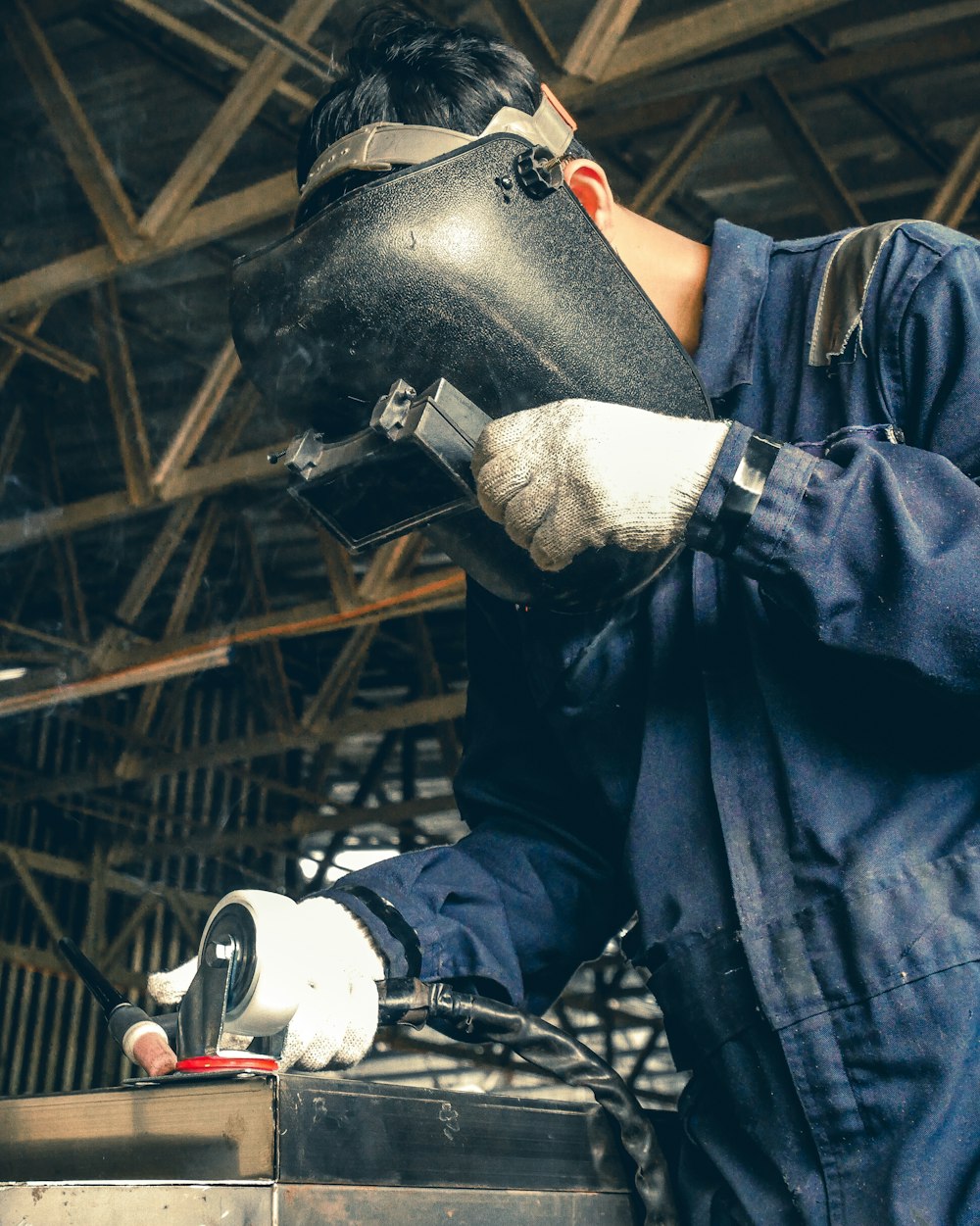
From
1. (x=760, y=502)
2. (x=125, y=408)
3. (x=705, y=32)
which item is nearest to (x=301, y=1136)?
(x=760, y=502)

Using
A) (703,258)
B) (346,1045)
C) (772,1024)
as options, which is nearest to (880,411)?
(703,258)

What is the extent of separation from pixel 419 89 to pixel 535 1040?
1.10m

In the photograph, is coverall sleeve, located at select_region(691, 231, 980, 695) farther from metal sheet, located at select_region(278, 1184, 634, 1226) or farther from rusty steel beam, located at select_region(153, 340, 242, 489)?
rusty steel beam, located at select_region(153, 340, 242, 489)

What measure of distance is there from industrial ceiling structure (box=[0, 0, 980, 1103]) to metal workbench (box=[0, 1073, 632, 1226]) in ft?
2.32

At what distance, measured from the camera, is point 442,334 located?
4.52 feet

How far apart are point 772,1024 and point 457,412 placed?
66cm

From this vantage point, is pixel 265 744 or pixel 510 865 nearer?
pixel 510 865

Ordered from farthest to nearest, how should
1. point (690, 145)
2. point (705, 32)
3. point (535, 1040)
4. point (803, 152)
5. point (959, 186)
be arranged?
point (690, 145) → point (803, 152) → point (959, 186) → point (705, 32) → point (535, 1040)

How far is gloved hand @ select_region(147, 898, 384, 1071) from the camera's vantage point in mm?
1315

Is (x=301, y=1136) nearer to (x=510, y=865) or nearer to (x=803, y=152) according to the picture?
(x=510, y=865)

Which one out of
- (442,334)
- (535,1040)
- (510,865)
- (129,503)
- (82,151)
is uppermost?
(82,151)

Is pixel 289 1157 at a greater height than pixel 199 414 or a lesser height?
lesser

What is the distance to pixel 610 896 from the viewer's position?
1692mm

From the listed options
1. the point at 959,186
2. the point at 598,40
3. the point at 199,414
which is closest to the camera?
the point at 598,40
